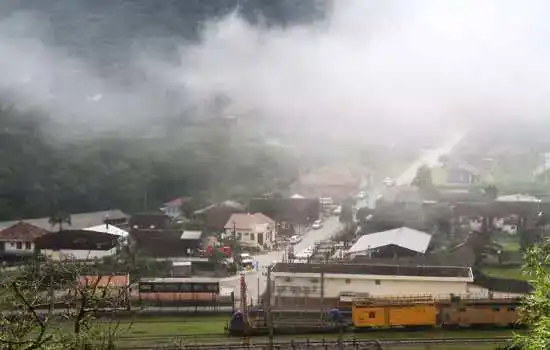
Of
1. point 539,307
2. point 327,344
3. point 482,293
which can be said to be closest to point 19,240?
point 327,344

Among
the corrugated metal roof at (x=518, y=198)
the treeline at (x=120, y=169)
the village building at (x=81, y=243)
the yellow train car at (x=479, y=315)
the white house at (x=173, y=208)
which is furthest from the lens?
the treeline at (x=120, y=169)

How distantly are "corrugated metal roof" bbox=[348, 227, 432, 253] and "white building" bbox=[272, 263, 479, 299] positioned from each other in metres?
0.86

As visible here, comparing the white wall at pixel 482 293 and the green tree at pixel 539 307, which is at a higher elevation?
the green tree at pixel 539 307

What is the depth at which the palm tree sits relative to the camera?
963 centimetres

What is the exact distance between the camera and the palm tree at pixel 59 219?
963 cm

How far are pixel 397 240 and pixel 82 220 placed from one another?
472 cm

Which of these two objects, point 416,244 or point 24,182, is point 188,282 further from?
point 24,182

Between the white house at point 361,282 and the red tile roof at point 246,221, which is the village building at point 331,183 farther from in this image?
the white house at point 361,282

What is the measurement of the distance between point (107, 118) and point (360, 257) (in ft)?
28.9

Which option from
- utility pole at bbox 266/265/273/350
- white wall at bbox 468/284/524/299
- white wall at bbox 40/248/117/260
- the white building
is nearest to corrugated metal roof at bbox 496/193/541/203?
white wall at bbox 468/284/524/299

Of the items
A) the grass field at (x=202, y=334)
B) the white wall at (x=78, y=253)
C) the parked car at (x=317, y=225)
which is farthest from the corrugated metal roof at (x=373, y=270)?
the white wall at (x=78, y=253)

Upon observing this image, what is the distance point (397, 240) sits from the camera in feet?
26.2

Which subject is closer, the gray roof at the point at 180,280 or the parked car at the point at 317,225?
the gray roof at the point at 180,280

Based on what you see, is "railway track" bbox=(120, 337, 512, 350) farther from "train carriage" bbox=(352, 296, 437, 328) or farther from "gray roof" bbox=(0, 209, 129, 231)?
"gray roof" bbox=(0, 209, 129, 231)
